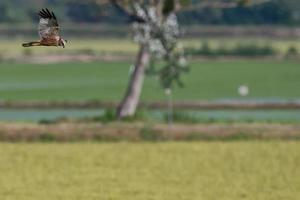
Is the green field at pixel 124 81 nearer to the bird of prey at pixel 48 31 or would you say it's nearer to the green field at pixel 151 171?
the green field at pixel 151 171

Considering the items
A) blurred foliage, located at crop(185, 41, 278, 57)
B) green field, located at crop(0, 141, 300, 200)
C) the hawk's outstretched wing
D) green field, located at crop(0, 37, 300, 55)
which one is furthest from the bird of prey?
green field, located at crop(0, 37, 300, 55)

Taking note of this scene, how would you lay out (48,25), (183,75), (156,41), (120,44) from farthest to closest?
(120,44), (183,75), (156,41), (48,25)

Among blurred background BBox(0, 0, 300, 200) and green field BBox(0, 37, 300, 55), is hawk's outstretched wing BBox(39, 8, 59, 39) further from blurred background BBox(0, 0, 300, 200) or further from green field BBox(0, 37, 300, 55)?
green field BBox(0, 37, 300, 55)

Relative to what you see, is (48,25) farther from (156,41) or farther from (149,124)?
(156,41)

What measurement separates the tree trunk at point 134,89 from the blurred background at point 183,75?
354 mm

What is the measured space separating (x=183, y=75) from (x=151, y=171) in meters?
32.4

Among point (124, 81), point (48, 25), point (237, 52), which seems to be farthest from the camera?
point (237, 52)

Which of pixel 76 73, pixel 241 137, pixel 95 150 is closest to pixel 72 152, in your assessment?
pixel 95 150

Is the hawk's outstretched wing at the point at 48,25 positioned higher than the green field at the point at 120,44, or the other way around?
the hawk's outstretched wing at the point at 48,25

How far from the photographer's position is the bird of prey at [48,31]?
13.6 ft

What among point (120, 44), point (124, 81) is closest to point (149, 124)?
point (124, 81)

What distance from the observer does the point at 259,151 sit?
71.2ft

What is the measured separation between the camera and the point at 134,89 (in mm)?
29297

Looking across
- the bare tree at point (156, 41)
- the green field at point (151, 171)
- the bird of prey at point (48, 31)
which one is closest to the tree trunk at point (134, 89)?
the bare tree at point (156, 41)
